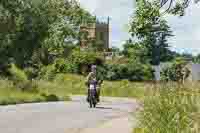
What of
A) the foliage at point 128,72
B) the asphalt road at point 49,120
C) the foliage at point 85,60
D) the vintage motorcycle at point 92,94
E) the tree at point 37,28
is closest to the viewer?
the asphalt road at point 49,120

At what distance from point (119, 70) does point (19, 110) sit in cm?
4629

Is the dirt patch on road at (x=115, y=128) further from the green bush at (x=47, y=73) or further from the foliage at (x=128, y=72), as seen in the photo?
the foliage at (x=128, y=72)

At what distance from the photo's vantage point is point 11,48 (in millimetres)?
63906

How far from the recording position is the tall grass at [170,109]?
40.4 ft

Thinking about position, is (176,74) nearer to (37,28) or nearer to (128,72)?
(37,28)

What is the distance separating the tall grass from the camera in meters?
12.3

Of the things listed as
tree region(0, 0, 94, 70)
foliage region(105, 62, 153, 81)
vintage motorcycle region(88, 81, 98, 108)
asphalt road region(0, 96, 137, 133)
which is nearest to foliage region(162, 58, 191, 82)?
asphalt road region(0, 96, 137, 133)

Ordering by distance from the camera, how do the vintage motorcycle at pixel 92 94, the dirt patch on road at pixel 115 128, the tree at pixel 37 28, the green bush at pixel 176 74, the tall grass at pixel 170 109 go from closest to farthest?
1. the tall grass at pixel 170 109
2. the dirt patch on road at pixel 115 128
3. the green bush at pixel 176 74
4. the vintage motorcycle at pixel 92 94
5. the tree at pixel 37 28

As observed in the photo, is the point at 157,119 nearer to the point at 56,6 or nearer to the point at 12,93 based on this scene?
the point at 12,93

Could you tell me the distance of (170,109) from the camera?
13.6 m

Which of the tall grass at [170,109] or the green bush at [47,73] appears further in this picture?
the green bush at [47,73]

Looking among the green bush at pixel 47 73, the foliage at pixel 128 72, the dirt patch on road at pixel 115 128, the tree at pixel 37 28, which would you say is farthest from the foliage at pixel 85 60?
the dirt patch on road at pixel 115 128

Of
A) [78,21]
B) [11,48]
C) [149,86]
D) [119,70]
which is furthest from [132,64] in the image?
[149,86]

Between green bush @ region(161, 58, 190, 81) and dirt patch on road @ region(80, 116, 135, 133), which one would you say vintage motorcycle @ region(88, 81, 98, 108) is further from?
dirt patch on road @ region(80, 116, 135, 133)
